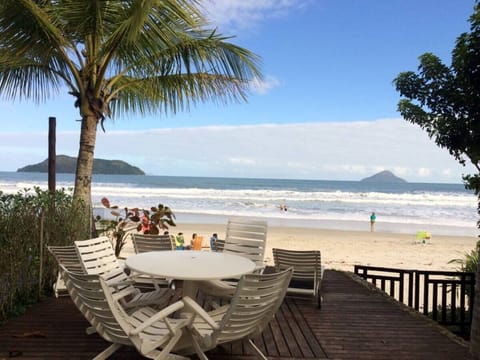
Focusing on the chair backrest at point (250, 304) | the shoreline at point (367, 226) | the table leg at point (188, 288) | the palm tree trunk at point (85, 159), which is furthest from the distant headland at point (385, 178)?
the chair backrest at point (250, 304)

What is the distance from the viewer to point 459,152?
3617mm

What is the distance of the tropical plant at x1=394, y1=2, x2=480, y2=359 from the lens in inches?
121

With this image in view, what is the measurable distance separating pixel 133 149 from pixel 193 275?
53.3 m

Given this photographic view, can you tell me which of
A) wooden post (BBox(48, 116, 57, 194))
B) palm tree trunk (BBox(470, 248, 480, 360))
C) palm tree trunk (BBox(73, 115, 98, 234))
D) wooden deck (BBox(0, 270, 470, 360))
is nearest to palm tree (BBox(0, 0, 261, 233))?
palm tree trunk (BBox(73, 115, 98, 234))

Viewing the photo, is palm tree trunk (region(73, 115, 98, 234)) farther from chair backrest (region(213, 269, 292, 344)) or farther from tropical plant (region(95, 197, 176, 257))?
chair backrest (region(213, 269, 292, 344))

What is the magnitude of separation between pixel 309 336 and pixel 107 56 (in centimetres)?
449

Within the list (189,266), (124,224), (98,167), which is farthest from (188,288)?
(98,167)

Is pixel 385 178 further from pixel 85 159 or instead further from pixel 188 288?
pixel 188 288

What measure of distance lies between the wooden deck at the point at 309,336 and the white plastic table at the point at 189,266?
668 mm

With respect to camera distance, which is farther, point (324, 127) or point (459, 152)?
point (324, 127)

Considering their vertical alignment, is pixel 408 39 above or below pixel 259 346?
above

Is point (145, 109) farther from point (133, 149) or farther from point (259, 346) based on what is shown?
point (133, 149)

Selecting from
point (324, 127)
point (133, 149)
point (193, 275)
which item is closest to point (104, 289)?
point (193, 275)

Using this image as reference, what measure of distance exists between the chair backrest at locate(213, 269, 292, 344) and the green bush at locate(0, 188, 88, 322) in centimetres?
258
